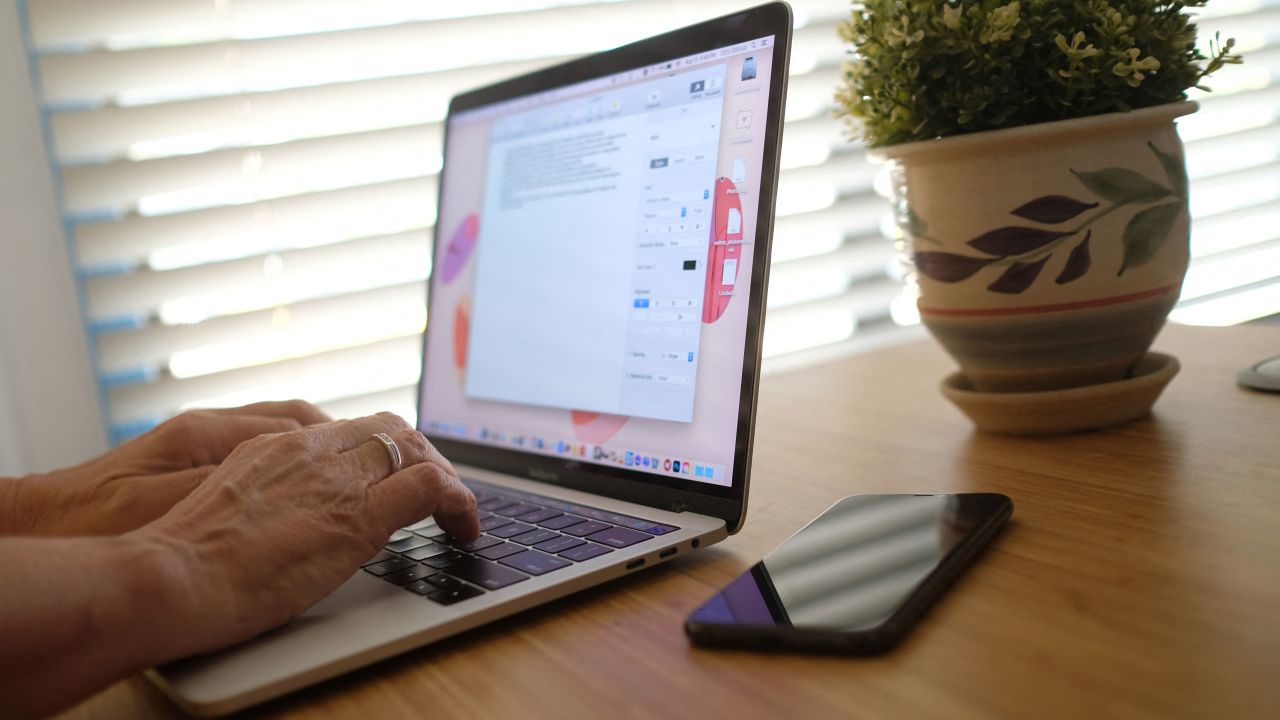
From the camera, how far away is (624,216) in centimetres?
69

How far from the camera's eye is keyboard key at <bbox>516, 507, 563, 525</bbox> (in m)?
0.63

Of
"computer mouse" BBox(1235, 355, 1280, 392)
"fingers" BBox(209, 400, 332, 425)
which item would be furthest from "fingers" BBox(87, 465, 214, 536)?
"computer mouse" BBox(1235, 355, 1280, 392)

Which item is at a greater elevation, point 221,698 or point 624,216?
point 624,216

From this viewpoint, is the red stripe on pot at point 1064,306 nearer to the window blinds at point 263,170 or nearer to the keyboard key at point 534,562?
the keyboard key at point 534,562

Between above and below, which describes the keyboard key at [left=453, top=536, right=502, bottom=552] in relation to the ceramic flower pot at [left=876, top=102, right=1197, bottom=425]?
below

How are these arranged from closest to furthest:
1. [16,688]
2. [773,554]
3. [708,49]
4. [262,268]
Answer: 1. [16,688]
2. [773,554]
3. [708,49]
4. [262,268]

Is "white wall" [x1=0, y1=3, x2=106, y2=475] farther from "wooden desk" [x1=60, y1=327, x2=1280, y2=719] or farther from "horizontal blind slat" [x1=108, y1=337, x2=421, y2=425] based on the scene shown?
"wooden desk" [x1=60, y1=327, x2=1280, y2=719]

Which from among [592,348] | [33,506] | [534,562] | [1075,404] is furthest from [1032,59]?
[33,506]

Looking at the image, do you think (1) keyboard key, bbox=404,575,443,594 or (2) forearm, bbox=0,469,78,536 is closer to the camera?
(1) keyboard key, bbox=404,575,443,594

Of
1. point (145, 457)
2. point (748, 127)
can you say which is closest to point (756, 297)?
point (748, 127)

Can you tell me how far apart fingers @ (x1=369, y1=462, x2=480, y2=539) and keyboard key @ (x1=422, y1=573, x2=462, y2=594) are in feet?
0.11

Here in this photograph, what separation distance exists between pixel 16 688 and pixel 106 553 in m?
0.07

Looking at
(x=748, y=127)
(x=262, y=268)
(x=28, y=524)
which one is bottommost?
(x=28, y=524)

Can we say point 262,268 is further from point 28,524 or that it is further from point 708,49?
point 708,49
